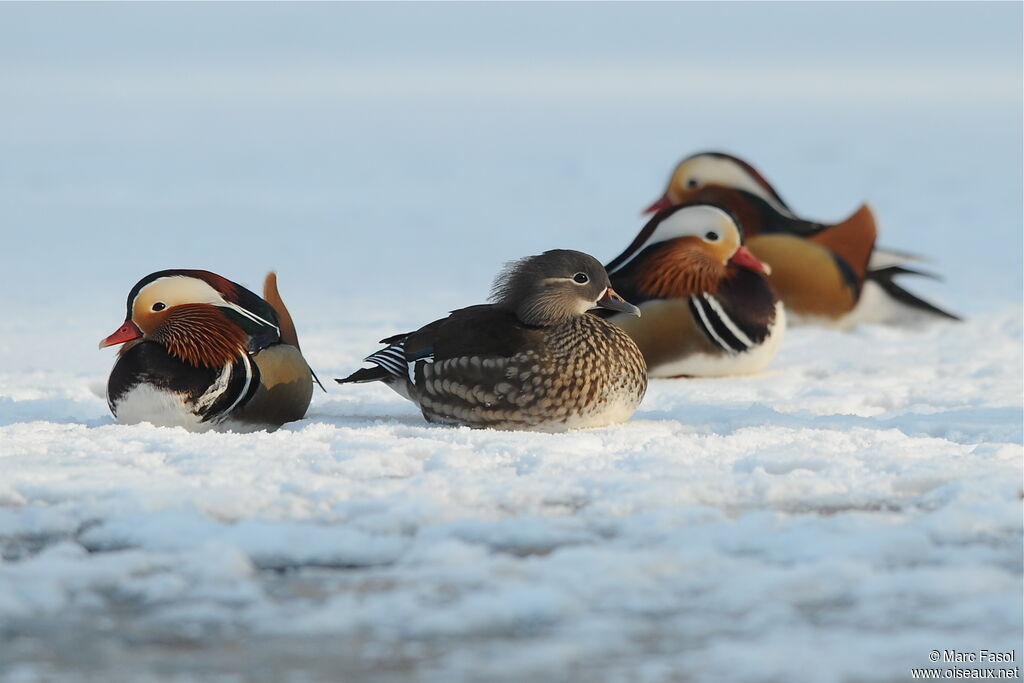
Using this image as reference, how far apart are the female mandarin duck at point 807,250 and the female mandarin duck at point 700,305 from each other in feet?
4.83

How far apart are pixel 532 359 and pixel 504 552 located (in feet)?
4.45

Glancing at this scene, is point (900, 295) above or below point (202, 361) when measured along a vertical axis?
above

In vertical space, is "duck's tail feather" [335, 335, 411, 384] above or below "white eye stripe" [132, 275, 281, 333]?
below

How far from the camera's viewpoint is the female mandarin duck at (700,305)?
6320 millimetres

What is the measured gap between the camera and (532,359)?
182 inches

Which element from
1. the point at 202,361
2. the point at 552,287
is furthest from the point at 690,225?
the point at 202,361

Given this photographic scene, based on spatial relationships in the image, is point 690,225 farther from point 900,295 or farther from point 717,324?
point 900,295

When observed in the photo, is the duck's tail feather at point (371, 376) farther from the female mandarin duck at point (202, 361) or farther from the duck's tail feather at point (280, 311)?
the female mandarin duck at point (202, 361)

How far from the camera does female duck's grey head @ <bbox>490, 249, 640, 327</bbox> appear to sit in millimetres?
4781

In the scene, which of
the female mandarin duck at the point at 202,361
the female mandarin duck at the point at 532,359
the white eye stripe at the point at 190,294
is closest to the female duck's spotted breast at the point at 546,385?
the female mandarin duck at the point at 532,359

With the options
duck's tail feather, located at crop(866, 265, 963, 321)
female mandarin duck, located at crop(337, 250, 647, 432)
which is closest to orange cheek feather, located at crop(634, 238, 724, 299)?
female mandarin duck, located at crop(337, 250, 647, 432)

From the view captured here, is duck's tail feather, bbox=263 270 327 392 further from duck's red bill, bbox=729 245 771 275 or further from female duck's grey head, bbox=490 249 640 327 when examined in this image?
duck's red bill, bbox=729 245 771 275

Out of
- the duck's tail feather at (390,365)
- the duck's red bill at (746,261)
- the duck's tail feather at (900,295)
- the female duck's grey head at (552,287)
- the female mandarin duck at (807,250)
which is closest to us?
the female duck's grey head at (552,287)

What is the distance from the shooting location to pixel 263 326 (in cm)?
489
